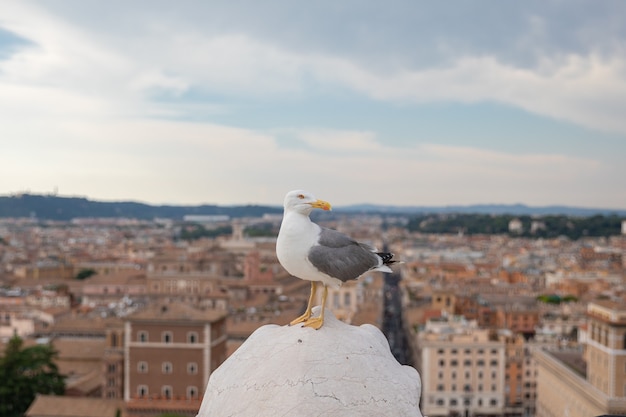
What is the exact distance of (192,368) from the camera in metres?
30.5

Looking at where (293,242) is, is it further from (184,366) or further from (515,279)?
(515,279)

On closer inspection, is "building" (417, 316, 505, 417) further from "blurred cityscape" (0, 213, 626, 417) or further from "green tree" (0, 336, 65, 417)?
"green tree" (0, 336, 65, 417)

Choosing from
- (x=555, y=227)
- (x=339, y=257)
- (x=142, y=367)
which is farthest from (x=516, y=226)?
(x=339, y=257)

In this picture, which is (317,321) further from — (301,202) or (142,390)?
(142,390)

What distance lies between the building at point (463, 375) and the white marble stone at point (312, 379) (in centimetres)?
3736

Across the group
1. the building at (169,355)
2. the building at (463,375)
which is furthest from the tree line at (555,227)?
the building at (169,355)

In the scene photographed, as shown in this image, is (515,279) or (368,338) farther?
(515,279)

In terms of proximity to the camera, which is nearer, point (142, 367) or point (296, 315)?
point (142, 367)

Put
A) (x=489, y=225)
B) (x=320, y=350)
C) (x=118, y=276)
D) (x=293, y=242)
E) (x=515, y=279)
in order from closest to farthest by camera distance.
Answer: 1. (x=320, y=350)
2. (x=293, y=242)
3. (x=118, y=276)
4. (x=515, y=279)
5. (x=489, y=225)

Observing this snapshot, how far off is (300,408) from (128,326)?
27748 millimetres

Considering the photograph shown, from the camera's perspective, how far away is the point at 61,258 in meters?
94.9

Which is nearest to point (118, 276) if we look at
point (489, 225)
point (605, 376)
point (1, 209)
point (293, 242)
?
point (605, 376)

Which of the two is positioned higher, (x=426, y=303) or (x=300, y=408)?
(x=300, y=408)

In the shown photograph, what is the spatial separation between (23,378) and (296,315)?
37.6 feet
